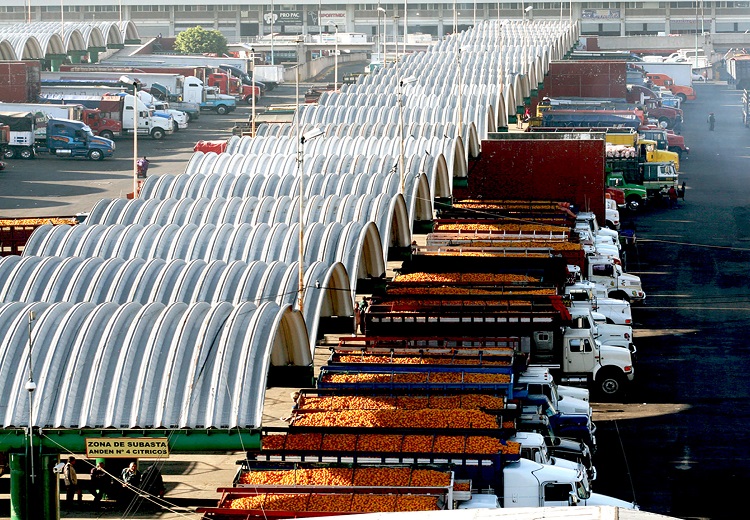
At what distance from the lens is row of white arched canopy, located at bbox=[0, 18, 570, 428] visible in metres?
27.8

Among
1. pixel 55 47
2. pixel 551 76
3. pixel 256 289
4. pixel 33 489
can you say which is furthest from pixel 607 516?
pixel 55 47

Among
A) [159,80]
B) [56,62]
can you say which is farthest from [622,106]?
[56,62]

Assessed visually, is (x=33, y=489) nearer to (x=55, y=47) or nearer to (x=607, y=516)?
(x=607, y=516)

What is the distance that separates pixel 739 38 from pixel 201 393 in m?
135

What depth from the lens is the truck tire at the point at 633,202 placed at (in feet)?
232

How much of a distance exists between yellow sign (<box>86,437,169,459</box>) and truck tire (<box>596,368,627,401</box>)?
15424 millimetres

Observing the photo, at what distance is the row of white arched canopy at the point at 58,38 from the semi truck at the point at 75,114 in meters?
19.9

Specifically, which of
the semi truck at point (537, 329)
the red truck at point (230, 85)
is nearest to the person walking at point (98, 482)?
the semi truck at point (537, 329)

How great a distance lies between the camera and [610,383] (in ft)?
130

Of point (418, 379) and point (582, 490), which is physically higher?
point (418, 379)

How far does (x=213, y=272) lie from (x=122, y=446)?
30.2ft

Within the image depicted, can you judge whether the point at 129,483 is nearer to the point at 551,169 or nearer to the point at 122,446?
the point at 122,446

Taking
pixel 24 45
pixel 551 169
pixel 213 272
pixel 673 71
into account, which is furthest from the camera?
pixel 673 71

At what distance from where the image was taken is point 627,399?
3922 cm
